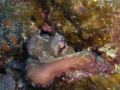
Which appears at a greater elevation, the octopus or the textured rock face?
the octopus

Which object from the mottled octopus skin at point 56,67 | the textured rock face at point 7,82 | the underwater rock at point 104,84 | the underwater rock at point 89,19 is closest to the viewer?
the underwater rock at point 104,84

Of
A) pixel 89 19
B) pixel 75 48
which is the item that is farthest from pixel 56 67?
pixel 89 19

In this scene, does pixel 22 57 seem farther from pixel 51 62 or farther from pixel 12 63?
pixel 51 62

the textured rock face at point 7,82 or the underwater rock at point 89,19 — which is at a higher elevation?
the underwater rock at point 89,19

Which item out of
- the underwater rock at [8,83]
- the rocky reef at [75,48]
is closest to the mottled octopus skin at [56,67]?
the rocky reef at [75,48]

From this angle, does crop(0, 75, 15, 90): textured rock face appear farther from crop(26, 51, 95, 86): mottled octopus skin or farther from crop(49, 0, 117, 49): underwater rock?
crop(49, 0, 117, 49): underwater rock

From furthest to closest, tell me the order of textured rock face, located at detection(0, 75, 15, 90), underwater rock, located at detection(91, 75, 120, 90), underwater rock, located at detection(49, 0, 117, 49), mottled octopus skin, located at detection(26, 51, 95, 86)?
textured rock face, located at detection(0, 75, 15, 90)
mottled octopus skin, located at detection(26, 51, 95, 86)
underwater rock, located at detection(49, 0, 117, 49)
underwater rock, located at detection(91, 75, 120, 90)

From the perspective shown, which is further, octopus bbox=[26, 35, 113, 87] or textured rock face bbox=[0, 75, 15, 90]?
textured rock face bbox=[0, 75, 15, 90]

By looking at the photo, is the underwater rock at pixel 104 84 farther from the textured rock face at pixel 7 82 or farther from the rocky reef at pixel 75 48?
the textured rock face at pixel 7 82

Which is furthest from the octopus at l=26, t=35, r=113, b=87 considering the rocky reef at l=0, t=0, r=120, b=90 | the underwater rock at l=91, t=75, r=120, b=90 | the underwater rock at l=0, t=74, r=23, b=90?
the underwater rock at l=0, t=74, r=23, b=90
